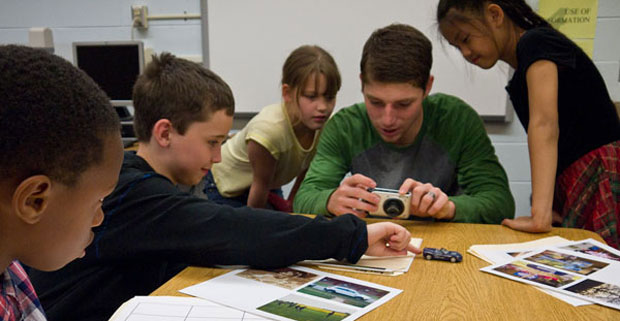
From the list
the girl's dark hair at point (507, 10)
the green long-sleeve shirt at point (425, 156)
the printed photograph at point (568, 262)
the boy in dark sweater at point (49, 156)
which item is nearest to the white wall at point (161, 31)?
the girl's dark hair at point (507, 10)

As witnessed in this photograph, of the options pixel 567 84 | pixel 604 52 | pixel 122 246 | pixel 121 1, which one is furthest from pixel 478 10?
pixel 121 1

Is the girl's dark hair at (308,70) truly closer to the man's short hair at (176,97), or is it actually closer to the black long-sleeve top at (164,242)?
the man's short hair at (176,97)

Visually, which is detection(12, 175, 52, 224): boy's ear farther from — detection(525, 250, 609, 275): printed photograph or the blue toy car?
detection(525, 250, 609, 275): printed photograph

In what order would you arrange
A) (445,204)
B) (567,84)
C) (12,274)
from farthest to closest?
(567,84)
(445,204)
(12,274)

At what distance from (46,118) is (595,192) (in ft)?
4.43

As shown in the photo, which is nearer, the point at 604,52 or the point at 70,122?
the point at 70,122

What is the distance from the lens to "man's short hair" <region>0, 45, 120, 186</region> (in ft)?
1.68

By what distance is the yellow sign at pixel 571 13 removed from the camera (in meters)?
2.57

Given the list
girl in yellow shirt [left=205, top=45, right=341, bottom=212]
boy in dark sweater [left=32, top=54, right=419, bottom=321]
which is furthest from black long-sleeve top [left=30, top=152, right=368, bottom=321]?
girl in yellow shirt [left=205, top=45, right=341, bottom=212]

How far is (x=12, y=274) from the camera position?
746 mm

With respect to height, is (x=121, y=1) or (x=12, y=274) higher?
(x=121, y=1)

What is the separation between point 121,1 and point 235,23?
69 centimetres

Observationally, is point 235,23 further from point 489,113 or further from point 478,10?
point 478,10

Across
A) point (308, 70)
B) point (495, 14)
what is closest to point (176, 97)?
point (308, 70)
